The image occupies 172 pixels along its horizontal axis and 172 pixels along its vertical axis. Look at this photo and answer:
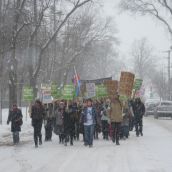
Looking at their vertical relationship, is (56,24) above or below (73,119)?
above

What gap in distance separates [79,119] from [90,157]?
580 centimetres

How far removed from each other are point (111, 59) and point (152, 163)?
117041mm

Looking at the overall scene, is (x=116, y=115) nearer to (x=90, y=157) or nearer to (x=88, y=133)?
(x=88, y=133)

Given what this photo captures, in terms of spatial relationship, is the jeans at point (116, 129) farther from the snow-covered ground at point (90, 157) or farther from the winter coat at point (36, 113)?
the winter coat at point (36, 113)

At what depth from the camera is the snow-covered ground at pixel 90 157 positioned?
1407cm

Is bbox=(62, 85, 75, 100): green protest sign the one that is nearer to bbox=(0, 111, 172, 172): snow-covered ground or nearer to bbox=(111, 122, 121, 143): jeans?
bbox=(0, 111, 172, 172): snow-covered ground

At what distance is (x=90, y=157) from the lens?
16.6 meters

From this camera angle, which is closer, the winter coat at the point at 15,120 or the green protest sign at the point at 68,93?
the winter coat at the point at 15,120

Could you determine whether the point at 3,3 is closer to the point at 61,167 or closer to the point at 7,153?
the point at 7,153

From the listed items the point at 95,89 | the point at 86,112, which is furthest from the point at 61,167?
the point at 95,89

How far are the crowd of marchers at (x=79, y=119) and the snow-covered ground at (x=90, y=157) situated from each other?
44cm

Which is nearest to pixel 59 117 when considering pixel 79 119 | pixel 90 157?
pixel 79 119

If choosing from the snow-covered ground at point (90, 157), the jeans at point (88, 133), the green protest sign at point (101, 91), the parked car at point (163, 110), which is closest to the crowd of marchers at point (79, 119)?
the jeans at point (88, 133)

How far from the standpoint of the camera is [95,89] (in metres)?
26.8
